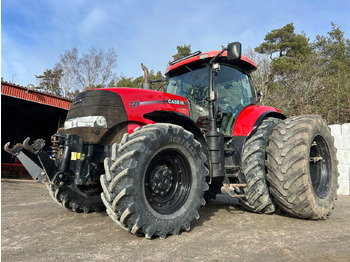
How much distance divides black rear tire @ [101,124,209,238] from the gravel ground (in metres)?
0.21

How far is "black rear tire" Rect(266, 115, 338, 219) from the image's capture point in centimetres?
353

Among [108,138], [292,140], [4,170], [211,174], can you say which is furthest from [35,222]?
[4,170]

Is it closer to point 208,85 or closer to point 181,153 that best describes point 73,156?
point 181,153

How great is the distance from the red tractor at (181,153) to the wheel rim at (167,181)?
12mm

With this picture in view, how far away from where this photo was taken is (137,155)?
2639 mm

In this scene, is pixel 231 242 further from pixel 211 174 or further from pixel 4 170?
pixel 4 170

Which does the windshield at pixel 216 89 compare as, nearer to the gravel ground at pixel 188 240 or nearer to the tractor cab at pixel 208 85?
the tractor cab at pixel 208 85

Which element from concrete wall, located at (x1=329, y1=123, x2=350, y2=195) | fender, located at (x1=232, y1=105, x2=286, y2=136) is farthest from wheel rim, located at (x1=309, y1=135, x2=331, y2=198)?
concrete wall, located at (x1=329, y1=123, x2=350, y2=195)

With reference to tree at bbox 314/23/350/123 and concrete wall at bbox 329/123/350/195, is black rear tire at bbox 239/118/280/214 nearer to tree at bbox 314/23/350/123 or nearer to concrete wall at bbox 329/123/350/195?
concrete wall at bbox 329/123/350/195

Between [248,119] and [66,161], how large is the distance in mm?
2864

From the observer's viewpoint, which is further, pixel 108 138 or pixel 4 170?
pixel 4 170

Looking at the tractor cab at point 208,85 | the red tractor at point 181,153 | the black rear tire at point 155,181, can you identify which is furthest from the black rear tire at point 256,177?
the black rear tire at point 155,181

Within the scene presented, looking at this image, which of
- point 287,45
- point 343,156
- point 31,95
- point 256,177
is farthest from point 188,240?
point 287,45

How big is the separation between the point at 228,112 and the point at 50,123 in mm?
16751
